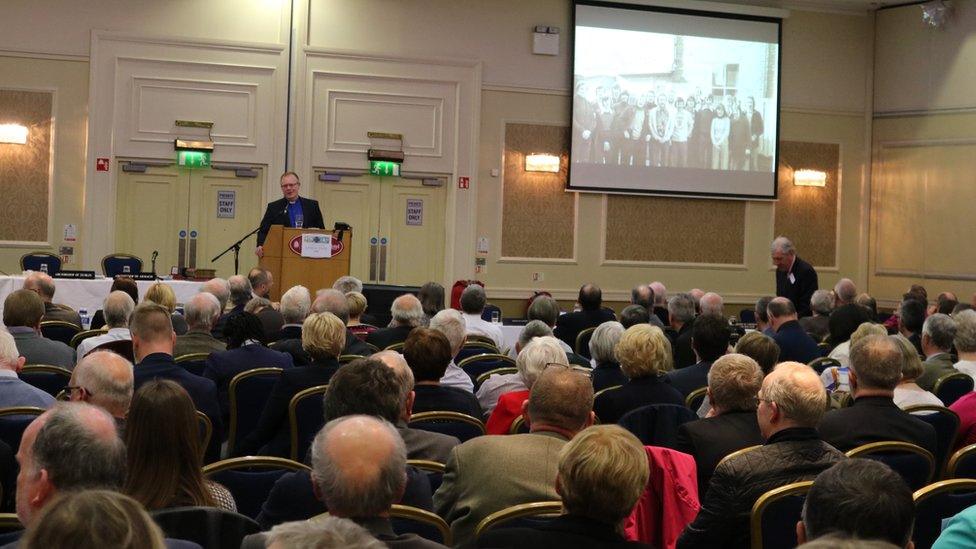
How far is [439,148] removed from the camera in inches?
558

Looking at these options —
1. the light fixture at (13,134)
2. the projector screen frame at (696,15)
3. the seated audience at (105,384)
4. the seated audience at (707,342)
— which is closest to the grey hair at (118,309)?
the seated audience at (105,384)

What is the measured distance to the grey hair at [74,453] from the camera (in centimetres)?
241

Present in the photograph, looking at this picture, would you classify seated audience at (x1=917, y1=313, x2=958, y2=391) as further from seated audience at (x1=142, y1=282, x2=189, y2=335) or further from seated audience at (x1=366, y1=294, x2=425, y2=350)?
seated audience at (x1=142, y1=282, x2=189, y2=335)

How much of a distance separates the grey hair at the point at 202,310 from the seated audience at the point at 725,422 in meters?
3.14

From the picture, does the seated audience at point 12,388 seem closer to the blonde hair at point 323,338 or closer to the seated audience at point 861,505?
the blonde hair at point 323,338

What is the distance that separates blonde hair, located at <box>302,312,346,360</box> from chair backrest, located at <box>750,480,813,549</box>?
8.12 ft

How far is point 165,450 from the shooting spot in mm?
2869

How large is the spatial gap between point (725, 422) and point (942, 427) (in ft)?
3.96

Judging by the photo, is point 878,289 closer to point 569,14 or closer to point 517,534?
point 569,14

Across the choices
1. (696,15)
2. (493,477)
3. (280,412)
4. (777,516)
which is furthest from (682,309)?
(696,15)

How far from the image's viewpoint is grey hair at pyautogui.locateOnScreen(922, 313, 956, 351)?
21.3ft

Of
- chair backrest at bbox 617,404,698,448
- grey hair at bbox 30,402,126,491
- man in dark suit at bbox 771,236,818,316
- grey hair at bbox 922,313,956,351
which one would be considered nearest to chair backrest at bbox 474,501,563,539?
grey hair at bbox 30,402,126,491

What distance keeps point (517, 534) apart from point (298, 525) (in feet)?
3.43

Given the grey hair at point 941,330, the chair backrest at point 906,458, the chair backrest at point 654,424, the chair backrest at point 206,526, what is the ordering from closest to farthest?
the chair backrest at point 206,526, the chair backrest at point 906,458, the chair backrest at point 654,424, the grey hair at point 941,330
